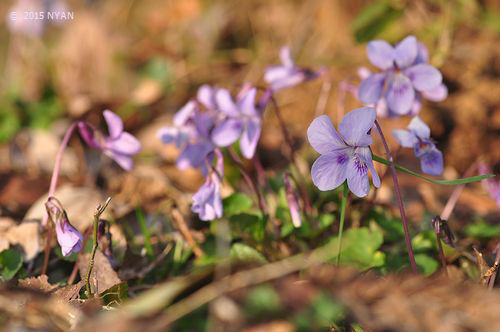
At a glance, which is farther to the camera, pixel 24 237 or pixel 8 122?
pixel 8 122

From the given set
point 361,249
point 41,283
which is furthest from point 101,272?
point 361,249

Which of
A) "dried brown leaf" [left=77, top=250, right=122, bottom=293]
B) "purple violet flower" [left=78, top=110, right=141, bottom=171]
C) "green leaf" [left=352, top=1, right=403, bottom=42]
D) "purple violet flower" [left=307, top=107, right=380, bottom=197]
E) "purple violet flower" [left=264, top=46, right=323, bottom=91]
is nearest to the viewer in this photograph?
"purple violet flower" [left=307, top=107, right=380, bottom=197]

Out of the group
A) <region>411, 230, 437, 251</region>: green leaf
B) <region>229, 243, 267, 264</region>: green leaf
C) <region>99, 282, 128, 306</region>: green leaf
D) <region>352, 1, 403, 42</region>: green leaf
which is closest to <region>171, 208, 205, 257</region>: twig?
<region>229, 243, 267, 264</region>: green leaf

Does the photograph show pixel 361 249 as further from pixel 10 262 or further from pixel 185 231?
pixel 10 262

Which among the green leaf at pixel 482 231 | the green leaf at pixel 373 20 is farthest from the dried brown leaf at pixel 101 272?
the green leaf at pixel 373 20

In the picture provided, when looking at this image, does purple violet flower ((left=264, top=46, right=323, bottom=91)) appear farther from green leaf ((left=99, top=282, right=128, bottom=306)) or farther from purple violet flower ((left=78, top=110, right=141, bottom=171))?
green leaf ((left=99, top=282, right=128, bottom=306))

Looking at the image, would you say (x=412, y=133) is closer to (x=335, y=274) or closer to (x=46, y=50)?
(x=335, y=274)
